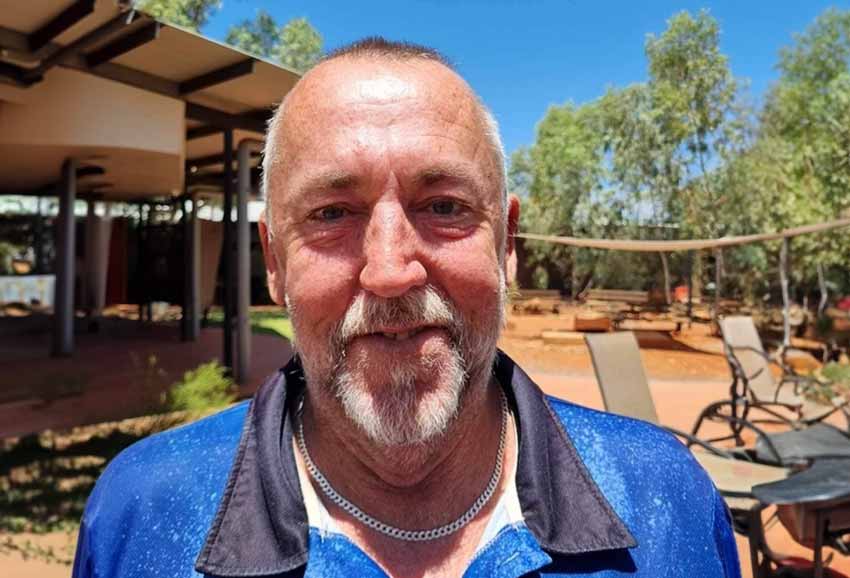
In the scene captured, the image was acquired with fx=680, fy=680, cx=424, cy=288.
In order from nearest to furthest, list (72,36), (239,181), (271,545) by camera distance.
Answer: (271,545) → (72,36) → (239,181)

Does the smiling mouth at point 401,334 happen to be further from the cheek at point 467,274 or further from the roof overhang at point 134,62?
the roof overhang at point 134,62

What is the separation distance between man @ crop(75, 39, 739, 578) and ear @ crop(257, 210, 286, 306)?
4cm

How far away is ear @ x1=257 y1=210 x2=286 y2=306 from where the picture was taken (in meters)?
1.31

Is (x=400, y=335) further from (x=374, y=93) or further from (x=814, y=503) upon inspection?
(x=814, y=503)

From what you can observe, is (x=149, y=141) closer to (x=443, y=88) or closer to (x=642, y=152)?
(x=443, y=88)

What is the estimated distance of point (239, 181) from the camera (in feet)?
29.2

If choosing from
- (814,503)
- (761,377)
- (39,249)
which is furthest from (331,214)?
(39,249)

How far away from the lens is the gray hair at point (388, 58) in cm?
127

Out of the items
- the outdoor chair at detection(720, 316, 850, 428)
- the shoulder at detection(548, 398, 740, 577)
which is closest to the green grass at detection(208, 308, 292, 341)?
the outdoor chair at detection(720, 316, 850, 428)

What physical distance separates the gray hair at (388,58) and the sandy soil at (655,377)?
10.7ft

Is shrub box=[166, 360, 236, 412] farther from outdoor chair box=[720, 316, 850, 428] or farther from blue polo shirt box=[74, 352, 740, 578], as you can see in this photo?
blue polo shirt box=[74, 352, 740, 578]

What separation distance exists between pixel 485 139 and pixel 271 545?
791 mm

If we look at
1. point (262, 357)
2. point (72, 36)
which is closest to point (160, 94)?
point (72, 36)

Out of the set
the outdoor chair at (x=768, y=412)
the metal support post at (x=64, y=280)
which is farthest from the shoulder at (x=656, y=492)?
the metal support post at (x=64, y=280)
